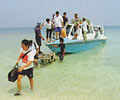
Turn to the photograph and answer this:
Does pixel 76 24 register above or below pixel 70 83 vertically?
above

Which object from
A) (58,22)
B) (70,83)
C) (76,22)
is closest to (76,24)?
(76,22)

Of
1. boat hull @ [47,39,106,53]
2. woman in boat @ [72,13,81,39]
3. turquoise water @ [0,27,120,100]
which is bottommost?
turquoise water @ [0,27,120,100]

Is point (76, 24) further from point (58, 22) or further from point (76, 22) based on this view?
point (58, 22)

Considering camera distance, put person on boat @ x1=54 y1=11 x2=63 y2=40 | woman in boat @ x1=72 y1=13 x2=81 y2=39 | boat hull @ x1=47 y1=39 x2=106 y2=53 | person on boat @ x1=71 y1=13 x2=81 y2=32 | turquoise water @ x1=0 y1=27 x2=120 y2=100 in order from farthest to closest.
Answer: woman in boat @ x1=72 y1=13 x2=81 y2=39 → person on boat @ x1=71 y1=13 x2=81 y2=32 → boat hull @ x1=47 y1=39 x2=106 y2=53 → person on boat @ x1=54 y1=11 x2=63 y2=40 → turquoise water @ x1=0 y1=27 x2=120 y2=100

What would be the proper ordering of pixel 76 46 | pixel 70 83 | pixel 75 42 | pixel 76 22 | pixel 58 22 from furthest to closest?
pixel 76 22
pixel 76 46
pixel 75 42
pixel 58 22
pixel 70 83

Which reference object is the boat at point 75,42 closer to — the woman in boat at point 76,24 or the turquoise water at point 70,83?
the woman in boat at point 76,24

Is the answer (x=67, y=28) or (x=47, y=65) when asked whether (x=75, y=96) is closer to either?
(x=47, y=65)

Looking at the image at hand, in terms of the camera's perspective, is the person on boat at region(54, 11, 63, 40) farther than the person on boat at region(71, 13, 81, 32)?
No

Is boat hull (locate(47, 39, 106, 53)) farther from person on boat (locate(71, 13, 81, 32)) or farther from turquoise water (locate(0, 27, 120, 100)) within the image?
turquoise water (locate(0, 27, 120, 100))

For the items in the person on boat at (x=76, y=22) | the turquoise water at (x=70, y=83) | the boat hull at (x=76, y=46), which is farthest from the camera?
the person on boat at (x=76, y=22)

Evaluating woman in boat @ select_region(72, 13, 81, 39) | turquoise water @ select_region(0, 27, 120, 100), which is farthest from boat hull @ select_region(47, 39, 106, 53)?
turquoise water @ select_region(0, 27, 120, 100)

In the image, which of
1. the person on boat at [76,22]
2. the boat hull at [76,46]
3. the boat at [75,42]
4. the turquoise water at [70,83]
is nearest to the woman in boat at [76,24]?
the person on boat at [76,22]

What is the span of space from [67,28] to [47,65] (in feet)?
14.0

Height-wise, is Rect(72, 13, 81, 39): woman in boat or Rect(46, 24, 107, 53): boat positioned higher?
Rect(72, 13, 81, 39): woman in boat
